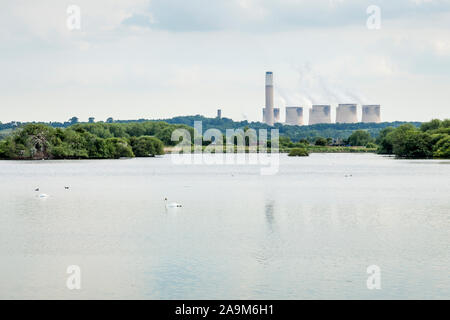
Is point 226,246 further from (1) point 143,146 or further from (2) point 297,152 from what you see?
(2) point 297,152

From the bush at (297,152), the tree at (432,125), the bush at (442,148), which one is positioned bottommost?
the bush at (297,152)

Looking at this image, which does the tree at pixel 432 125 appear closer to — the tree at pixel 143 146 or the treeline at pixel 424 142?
the treeline at pixel 424 142

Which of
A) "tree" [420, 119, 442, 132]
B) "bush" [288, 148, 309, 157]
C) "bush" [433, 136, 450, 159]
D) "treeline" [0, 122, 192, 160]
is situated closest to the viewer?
"bush" [433, 136, 450, 159]

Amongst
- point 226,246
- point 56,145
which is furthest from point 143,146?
point 226,246

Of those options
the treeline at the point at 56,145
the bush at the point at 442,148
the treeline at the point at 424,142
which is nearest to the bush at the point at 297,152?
the treeline at the point at 424,142

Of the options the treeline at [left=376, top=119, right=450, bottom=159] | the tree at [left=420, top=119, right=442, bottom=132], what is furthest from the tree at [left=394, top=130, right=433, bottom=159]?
the tree at [left=420, top=119, right=442, bottom=132]

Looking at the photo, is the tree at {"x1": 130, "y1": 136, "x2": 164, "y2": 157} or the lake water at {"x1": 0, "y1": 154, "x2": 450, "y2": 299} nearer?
the lake water at {"x1": 0, "y1": 154, "x2": 450, "y2": 299}

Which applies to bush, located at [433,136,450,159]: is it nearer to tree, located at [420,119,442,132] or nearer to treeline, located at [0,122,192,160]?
tree, located at [420,119,442,132]
